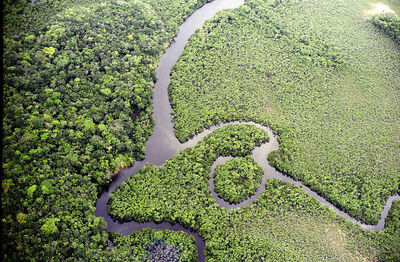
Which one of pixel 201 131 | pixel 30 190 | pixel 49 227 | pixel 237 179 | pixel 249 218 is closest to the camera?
pixel 49 227

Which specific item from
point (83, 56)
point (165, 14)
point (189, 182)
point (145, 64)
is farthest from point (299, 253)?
point (165, 14)

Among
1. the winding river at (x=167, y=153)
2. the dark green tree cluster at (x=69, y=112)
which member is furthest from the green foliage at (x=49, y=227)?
the winding river at (x=167, y=153)

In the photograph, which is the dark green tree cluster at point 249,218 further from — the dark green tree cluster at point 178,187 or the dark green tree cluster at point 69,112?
the dark green tree cluster at point 69,112

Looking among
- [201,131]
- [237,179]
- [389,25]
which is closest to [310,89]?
[201,131]

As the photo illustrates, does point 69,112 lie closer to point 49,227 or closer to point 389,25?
point 49,227

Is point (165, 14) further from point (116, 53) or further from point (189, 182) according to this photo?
point (189, 182)

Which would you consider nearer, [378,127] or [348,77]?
[378,127]

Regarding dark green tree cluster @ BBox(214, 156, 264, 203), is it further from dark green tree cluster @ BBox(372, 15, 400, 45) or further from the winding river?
dark green tree cluster @ BBox(372, 15, 400, 45)
